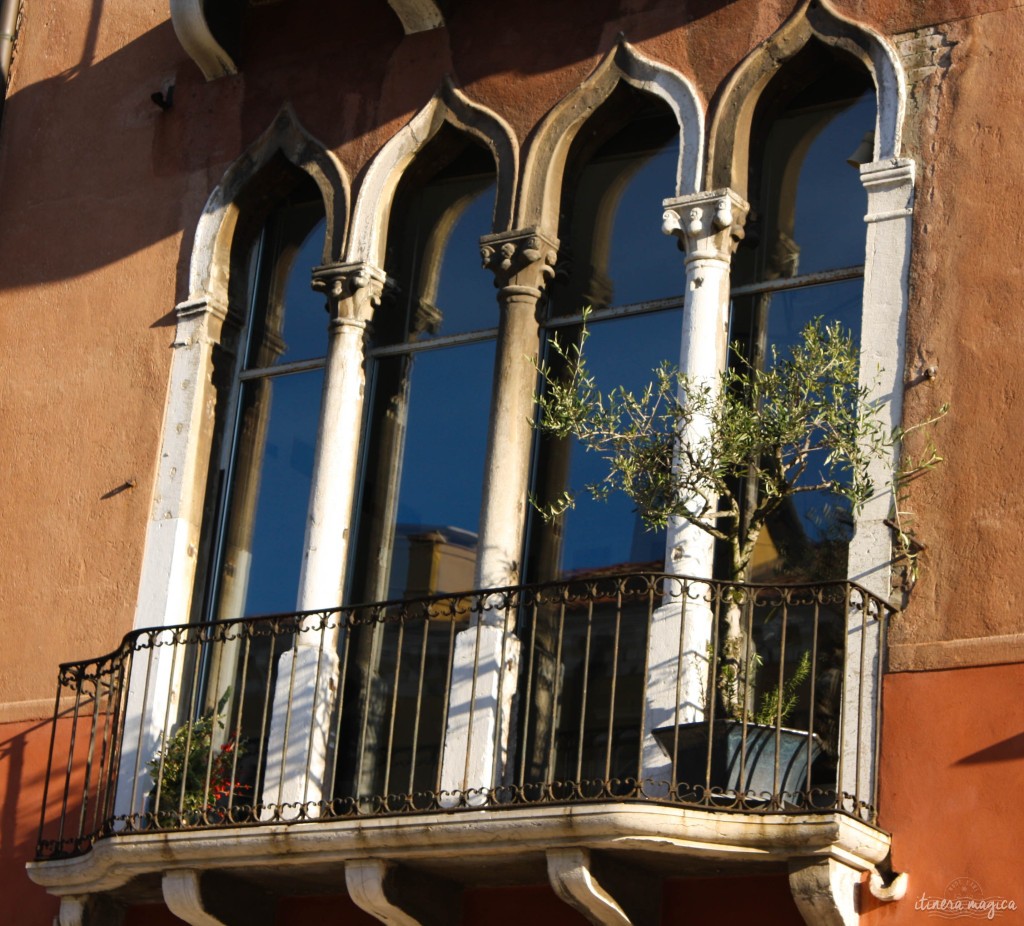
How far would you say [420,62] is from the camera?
10.6 meters

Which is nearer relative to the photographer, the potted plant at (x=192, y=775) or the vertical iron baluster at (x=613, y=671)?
the vertical iron baluster at (x=613, y=671)

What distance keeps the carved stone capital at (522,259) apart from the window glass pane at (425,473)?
504mm

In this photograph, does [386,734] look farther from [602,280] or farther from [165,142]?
[165,142]

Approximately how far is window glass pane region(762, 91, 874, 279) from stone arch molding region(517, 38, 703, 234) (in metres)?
0.46

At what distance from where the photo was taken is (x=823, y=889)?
7.89 m

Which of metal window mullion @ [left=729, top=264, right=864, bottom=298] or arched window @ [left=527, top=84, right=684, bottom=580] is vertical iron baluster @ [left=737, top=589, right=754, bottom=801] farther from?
metal window mullion @ [left=729, top=264, right=864, bottom=298]

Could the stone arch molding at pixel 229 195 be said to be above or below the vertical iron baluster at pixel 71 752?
above

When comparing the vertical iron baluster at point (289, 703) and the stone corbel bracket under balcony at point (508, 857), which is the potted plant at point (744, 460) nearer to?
the stone corbel bracket under balcony at point (508, 857)

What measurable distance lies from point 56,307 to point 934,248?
15.6ft

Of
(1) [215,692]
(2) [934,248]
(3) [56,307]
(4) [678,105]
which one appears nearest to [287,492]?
(1) [215,692]

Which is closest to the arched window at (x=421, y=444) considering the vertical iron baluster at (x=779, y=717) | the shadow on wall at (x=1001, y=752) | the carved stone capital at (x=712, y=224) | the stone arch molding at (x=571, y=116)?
the stone arch molding at (x=571, y=116)

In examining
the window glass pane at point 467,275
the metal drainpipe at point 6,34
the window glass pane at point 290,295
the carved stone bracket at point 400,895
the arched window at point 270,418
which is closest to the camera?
the carved stone bracket at point 400,895

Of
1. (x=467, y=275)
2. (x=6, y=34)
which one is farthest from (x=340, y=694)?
(x=6, y=34)

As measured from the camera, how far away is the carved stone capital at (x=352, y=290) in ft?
33.6
